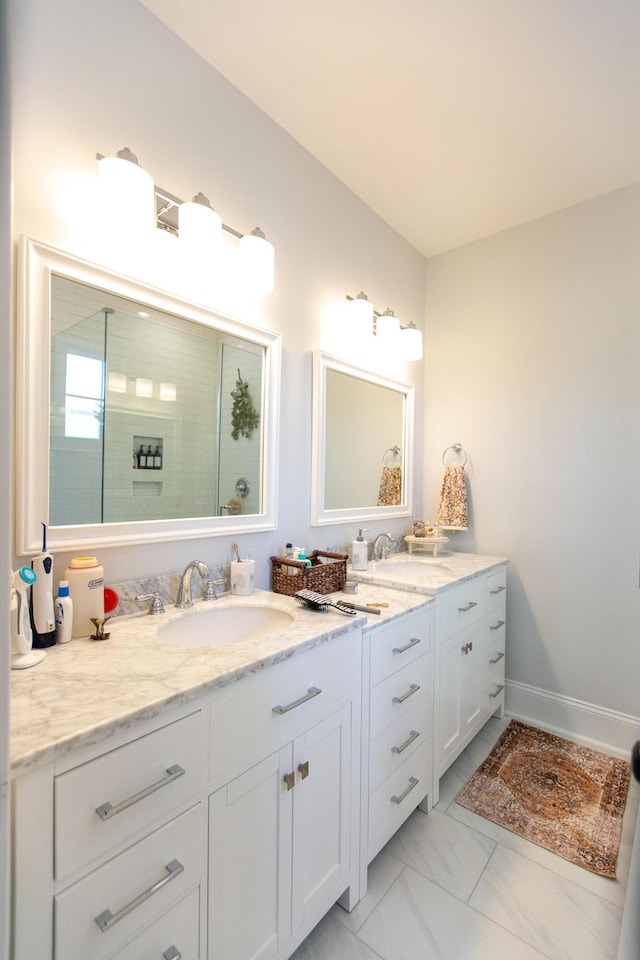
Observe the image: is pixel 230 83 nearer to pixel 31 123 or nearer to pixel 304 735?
pixel 31 123

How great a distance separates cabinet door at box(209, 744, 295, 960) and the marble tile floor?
31 centimetres

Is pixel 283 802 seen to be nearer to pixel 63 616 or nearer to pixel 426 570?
pixel 63 616

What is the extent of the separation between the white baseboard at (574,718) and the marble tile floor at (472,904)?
0.46 m

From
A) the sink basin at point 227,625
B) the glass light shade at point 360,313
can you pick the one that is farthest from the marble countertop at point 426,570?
the glass light shade at point 360,313

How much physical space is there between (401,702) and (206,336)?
140cm

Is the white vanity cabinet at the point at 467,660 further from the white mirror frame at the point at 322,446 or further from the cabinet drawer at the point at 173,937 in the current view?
the cabinet drawer at the point at 173,937

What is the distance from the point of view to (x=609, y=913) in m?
1.26

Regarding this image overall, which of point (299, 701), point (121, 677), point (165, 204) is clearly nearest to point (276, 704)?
point (299, 701)

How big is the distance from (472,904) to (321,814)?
24.9 inches

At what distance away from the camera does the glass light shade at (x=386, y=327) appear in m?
2.14

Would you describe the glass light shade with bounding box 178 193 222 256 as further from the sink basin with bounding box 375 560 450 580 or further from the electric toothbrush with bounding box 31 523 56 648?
the sink basin with bounding box 375 560 450 580

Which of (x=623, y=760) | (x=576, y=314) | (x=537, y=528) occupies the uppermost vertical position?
(x=576, y=314)

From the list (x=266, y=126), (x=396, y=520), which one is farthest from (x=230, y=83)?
(x=396, y=520)

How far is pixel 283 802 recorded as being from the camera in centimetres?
100
